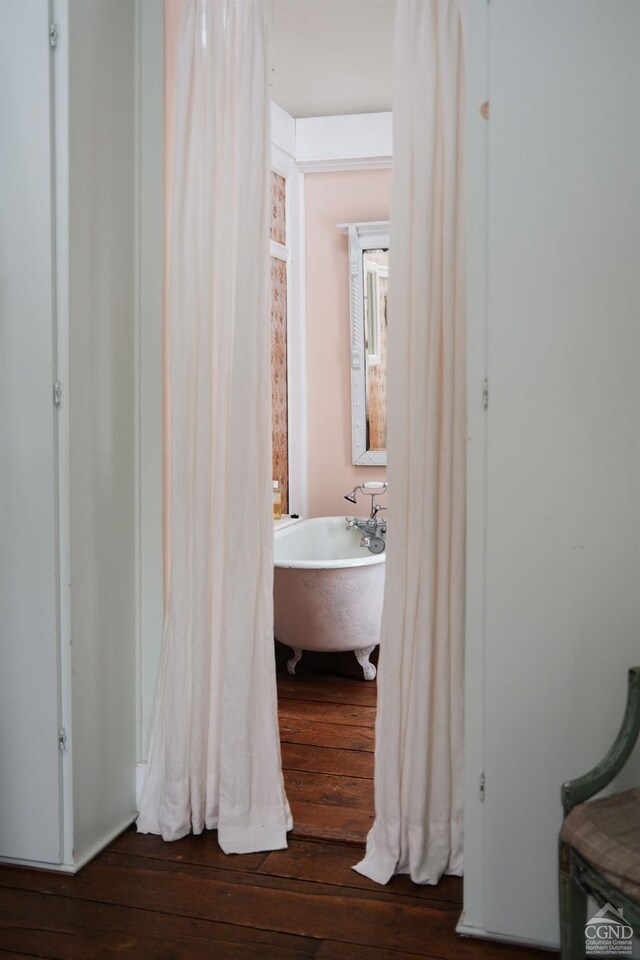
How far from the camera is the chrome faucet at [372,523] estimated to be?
501 centimetres

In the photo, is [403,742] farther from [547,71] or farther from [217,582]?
[547,71]

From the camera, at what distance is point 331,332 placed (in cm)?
534

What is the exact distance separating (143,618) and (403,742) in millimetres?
920

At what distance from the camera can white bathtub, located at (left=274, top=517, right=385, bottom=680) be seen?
13.6ft

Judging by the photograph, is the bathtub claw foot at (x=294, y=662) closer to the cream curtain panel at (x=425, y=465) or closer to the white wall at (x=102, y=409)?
the white wall at (x=102, y=409)

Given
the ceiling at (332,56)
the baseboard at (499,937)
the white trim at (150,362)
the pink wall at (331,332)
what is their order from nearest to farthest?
the baseboard at (499,937) < the white trim at (150,362) < the ceiling at (332,56) < the pink wall at (331,332)

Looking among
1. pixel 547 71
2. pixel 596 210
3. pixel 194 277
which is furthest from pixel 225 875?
pixel 547 71

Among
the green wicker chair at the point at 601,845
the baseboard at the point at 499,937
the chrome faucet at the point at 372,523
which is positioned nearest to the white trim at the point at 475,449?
the baseboard at the point at 499,937

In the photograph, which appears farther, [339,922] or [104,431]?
[104,431]

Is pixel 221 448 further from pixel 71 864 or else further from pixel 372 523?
pixel 372 523

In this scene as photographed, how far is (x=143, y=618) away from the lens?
2803mm

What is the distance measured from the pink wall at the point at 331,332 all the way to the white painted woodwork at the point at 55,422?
2.80m

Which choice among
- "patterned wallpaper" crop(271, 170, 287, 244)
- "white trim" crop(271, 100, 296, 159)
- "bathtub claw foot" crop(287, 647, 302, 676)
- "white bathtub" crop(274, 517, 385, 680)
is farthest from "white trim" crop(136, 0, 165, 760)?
"patterned wallpaper" crop(271, 170, 287, 244)

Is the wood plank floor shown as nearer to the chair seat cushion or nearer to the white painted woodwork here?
the white painted woodwork
